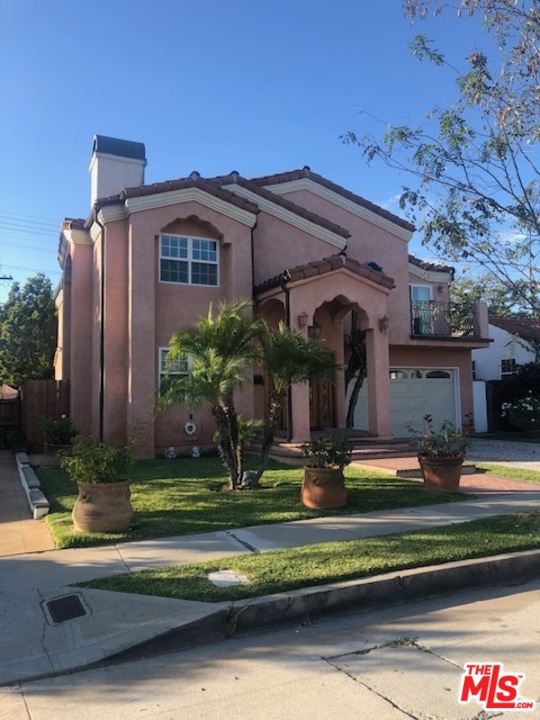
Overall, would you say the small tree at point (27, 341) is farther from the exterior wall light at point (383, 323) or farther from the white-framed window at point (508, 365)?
the white-framed window at point (508, 365)

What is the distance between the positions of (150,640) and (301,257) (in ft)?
45.4

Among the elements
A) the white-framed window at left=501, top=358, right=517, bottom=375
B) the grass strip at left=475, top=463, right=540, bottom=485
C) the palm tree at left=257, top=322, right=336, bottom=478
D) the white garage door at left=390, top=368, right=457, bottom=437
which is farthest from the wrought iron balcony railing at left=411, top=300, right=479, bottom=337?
the palm tree at left=257, top=322, right=336, bottom=478

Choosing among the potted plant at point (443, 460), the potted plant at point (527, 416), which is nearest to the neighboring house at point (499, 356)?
the potted plant at point (527, 416)

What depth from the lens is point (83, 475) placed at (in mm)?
7211

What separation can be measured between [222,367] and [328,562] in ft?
13.9

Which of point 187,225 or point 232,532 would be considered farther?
point 187,225

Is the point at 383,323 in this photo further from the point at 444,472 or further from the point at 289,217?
the point at 444,472

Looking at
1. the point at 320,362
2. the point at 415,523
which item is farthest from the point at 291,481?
the point at 415,523

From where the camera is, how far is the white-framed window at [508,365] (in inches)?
1059

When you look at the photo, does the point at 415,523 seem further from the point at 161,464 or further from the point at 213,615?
the point at 161,464

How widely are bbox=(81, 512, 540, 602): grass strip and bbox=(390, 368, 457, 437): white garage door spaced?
41.4 ft

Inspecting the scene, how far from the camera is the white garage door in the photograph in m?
19.7

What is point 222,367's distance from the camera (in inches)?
364

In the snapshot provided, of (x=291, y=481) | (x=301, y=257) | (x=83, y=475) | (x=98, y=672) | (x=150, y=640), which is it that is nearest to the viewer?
(x=98, y=672)
